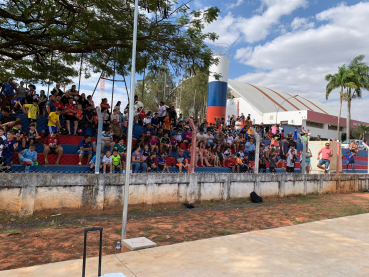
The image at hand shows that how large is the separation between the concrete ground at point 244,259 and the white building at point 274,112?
93.8 ft

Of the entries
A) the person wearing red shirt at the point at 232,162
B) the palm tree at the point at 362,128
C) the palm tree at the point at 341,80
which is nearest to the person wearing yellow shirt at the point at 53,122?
the person wearing red shirt at the point at 232,162

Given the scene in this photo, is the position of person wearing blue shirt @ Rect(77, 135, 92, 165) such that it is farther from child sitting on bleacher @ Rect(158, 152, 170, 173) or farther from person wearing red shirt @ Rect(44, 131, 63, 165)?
child sitting on bleacher @ Rect(158, 152, 170, 173)

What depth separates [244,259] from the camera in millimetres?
3857

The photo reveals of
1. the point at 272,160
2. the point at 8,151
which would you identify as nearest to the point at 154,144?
the point at 8,151

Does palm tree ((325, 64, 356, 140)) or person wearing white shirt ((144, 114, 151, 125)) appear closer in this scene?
person wearing white shirt ((144, 114, 151, 125))

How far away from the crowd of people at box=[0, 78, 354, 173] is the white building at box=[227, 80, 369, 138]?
21749 mm

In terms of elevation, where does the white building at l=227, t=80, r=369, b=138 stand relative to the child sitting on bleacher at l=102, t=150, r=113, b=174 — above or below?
above

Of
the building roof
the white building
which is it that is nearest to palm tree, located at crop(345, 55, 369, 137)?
the white building

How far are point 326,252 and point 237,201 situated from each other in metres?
4.63

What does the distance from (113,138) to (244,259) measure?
6.73m

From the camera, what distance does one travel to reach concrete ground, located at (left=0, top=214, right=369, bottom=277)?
11.0 feet

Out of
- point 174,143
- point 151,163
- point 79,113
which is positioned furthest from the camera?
point 174,143

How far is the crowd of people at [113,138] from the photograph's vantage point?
758 centimetres

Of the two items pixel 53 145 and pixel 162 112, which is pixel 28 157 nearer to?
pixel 53 145
